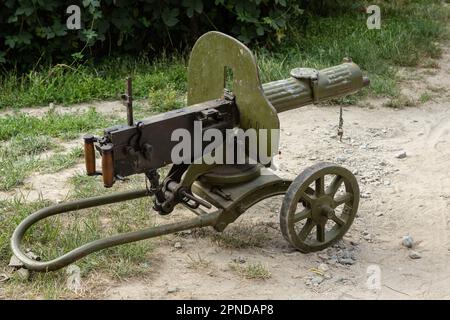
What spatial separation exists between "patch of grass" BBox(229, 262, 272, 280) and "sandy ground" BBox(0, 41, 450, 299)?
0.12ft

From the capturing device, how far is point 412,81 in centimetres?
812

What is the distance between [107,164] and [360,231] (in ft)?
6.39

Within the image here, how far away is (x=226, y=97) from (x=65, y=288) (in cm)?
151

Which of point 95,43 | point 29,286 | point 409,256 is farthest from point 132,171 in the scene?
point 95,43

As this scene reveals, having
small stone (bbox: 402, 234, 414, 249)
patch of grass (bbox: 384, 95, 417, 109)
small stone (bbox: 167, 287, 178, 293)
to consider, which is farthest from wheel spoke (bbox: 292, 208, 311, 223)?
patch of grass (bbox: 384, 95, 417, 109)

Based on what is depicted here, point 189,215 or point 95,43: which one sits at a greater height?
point 95,43

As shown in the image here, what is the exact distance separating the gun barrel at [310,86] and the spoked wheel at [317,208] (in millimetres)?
513

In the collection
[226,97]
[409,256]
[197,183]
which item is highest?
[226,97]

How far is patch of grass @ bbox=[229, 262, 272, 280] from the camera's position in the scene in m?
4.48

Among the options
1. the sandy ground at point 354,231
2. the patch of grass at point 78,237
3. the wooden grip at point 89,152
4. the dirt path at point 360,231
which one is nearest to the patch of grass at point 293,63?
the sandy ground at point 354,231

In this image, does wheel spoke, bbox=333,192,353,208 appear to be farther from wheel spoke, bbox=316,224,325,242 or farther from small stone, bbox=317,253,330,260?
small stone, bbox=317,253,330,260

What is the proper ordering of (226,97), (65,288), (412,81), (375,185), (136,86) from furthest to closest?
(412,81) < (136,86) < (375,185) < (226,97) < (65,288)

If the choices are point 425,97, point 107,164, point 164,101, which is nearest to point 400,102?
point 425,97

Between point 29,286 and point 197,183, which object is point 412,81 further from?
point 29,286
